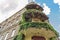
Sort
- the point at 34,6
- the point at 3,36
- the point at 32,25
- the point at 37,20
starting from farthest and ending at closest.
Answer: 1. the point at 3,36
2. the point at 34,6
3. the point at 37,20
4. the point at 32,25

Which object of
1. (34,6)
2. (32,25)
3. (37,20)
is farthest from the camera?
(34,6)

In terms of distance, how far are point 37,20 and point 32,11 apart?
117cm

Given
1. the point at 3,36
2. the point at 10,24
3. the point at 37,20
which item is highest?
the point at 10,24

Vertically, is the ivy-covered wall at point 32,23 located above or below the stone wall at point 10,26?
below

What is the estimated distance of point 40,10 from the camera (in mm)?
23719

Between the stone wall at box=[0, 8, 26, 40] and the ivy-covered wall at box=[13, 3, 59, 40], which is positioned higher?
the stone wall at box=[0, 8, 26, 40]

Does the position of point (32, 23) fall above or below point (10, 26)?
below

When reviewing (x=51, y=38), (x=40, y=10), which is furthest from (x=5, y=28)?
(x=51, y=38)

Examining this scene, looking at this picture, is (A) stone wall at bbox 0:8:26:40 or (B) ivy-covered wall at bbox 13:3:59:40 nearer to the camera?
(B) ivy-covered wall at bbox 13:3:59:40

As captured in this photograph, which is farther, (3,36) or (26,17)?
(3,36)

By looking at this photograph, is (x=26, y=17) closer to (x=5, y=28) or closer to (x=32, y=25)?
(x=32, y=25)

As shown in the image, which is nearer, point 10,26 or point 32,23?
point 32,23

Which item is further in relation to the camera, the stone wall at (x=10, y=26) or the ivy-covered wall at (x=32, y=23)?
the stone wall at (x=10, y=26)

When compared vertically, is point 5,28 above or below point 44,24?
above
